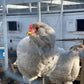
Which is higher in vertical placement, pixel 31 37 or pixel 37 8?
pixel 37 8

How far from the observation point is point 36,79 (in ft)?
3.57

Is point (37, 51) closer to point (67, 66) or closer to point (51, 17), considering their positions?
point (67, 66)

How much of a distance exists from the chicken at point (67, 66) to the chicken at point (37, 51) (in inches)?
Result: 6.2

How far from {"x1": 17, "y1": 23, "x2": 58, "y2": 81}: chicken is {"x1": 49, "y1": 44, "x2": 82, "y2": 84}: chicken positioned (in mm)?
158

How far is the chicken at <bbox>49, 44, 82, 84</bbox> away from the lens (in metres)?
1.14

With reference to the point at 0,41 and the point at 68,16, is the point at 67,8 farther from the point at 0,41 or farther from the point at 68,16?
the point at 0,41

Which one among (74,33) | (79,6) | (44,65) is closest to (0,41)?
(74,33)

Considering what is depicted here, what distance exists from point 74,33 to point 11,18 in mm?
497

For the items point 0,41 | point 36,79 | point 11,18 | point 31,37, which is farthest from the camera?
point 11,18

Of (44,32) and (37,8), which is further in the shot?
(37,8)

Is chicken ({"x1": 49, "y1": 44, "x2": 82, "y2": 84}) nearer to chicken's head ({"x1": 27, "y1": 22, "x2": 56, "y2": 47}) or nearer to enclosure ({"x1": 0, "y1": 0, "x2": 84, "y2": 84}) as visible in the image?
chicken's head ({"x1": 27, "y1": 22, "x2": 56, "y2": 47})

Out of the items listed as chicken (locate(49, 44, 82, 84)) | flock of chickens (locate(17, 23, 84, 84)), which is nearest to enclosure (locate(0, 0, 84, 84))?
chicken (locate(49, 44, 82, 84))

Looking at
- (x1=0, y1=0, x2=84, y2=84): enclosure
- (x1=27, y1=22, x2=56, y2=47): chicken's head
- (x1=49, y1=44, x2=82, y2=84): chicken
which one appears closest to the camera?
(x1=27, y1=22, x2=56, y2=47): chicken's head

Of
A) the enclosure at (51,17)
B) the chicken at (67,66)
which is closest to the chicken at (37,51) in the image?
the chicken at (67,66)
